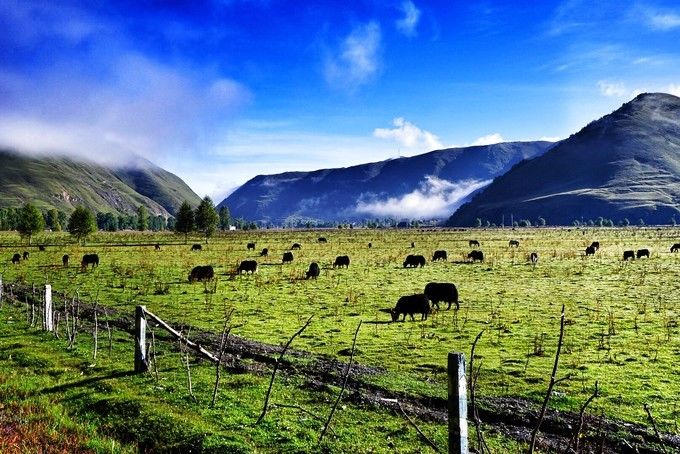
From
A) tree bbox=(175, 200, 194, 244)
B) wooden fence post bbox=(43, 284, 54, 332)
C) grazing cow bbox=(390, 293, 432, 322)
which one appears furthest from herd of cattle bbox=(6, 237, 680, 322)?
tree bbox=(175, 200, 194, 244)

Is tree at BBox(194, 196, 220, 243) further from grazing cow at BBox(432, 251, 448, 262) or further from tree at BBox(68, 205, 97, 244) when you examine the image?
grazing cow at BBox(432, 251, 448, 262)

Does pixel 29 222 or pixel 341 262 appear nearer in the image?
pixel 341 262

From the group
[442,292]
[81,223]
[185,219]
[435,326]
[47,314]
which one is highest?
[185,219]

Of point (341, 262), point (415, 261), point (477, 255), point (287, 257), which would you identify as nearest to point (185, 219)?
point (287, 257)

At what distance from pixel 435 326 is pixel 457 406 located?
Result: 16.7 meters

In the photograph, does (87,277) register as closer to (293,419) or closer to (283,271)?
(283,271)

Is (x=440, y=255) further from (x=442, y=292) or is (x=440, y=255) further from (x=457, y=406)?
(x=457, y=406)

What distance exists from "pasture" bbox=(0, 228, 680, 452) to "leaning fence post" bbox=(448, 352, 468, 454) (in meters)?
3.18

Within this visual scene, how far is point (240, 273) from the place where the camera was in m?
45.3

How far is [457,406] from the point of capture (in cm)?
720

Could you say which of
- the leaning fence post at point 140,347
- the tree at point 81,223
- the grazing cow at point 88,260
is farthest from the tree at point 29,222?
the leaning fence post at point 140,347

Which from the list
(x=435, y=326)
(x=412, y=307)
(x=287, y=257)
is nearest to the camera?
(x=435, y=326)

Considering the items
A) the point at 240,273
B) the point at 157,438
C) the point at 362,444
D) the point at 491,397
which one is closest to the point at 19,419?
the point at 157,438

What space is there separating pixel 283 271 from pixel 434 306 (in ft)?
71.4
